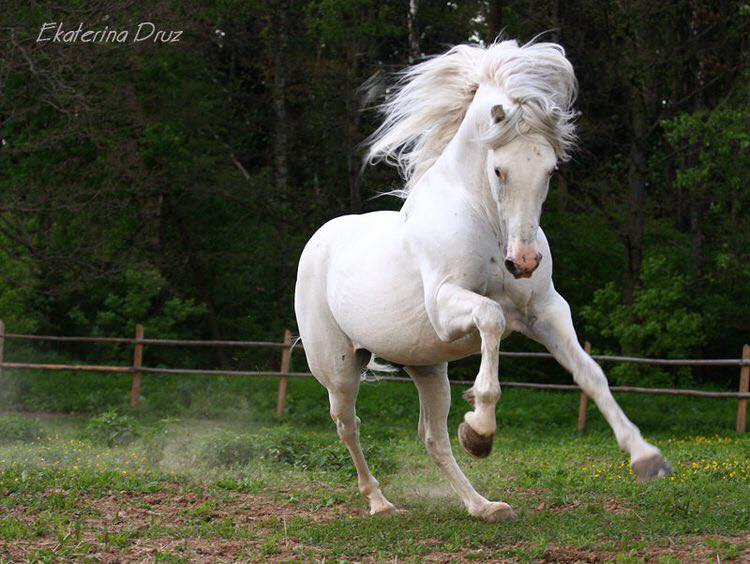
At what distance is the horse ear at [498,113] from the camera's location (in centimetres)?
474

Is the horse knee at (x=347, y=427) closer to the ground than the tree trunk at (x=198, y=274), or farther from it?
closer to the ground

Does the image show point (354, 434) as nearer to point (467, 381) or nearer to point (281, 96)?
point (467, 381)

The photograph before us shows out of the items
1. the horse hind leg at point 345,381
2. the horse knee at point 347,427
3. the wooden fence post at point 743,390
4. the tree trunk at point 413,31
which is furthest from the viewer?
the tree trunk at point 413,31

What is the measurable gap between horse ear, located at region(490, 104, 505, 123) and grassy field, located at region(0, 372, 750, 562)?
1.98 metres

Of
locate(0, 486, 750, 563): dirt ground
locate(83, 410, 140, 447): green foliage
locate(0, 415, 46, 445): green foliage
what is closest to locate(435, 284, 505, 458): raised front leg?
locate(0, 486, 750, 563): dirt ground

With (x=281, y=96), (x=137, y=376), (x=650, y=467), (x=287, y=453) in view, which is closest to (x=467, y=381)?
(x=137, y=376)

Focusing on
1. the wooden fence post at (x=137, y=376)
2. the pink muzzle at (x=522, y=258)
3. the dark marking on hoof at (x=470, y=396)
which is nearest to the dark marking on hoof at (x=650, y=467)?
the dark marking on hoof at (x=470, y=396)

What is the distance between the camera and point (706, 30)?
17000 mm

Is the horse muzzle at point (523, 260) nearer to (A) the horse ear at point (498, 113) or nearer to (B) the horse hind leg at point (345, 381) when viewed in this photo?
(A) the horse ear at point (498, 113)

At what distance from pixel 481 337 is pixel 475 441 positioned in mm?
485

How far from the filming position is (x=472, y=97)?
5.39 m

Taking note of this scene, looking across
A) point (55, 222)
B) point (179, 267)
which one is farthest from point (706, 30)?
point (55, 222)

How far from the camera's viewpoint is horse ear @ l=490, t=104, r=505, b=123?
15.6 feet

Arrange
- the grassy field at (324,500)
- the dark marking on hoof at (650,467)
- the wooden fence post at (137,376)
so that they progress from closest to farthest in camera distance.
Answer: the dark marking on hoof at (650,467), the grassy field at (324,500), the wooden fence post at (137,376)
